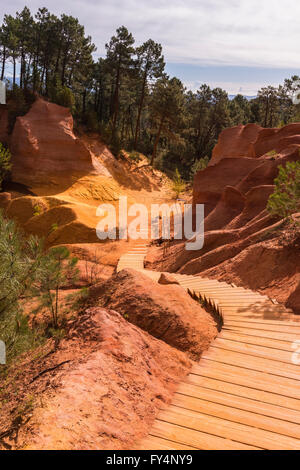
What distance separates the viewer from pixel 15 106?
29000 mm

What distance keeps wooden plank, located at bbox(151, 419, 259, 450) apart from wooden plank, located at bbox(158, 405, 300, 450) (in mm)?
48

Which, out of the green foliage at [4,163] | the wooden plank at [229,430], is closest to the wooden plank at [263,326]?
the wooden plank at [229,430]

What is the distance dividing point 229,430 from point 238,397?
0.59 m

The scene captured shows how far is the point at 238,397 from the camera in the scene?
3.72 m

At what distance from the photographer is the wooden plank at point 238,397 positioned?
347 centimetres

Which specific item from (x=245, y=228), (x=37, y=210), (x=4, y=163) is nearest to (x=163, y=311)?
(x=245, y=228)

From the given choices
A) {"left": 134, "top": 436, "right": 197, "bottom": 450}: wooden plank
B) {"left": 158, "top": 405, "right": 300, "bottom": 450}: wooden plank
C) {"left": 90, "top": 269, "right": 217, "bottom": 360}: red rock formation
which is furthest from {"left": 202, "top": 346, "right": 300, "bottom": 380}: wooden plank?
{"left": 134, "top": 436, "right": 197, "bottom": 450}: wooden plank

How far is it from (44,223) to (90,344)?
57.2 ft

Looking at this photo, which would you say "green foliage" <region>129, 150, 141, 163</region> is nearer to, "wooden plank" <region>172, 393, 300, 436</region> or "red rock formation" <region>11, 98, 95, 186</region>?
"red rock formation" <region>11, 98, 95, 186</region>

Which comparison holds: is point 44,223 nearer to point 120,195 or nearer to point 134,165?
point 120,195

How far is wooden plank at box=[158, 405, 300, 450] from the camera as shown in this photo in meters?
3.03

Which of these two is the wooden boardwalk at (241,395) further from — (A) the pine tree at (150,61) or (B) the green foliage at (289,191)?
(A) the pine tree at (150,61)

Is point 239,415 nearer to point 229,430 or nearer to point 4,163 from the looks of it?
point 229,430
